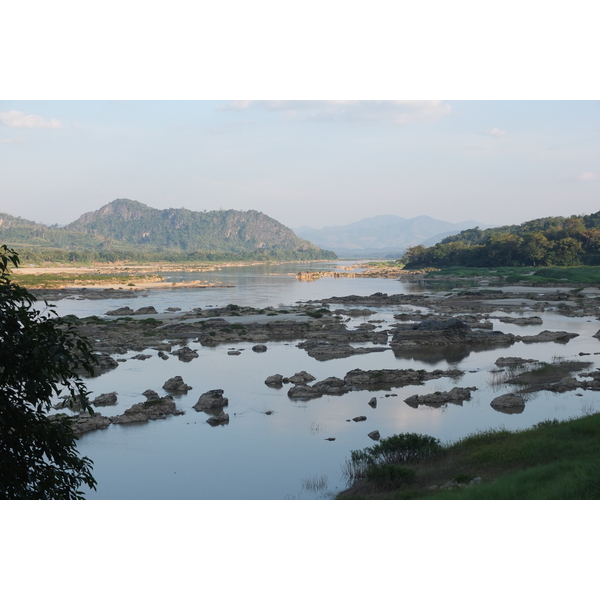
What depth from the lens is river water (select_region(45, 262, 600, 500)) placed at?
12.8 m

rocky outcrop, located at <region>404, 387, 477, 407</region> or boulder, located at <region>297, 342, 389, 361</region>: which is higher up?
boulder, located at <region>297, 342, 389, 361</region>

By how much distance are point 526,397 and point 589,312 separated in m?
25.9

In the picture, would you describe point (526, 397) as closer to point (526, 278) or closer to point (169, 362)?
point (169, 362)

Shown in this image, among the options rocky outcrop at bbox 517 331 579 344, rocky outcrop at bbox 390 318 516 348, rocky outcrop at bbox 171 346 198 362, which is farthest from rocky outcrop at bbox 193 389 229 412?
rocky outcrop at bbox 517 331 579 344

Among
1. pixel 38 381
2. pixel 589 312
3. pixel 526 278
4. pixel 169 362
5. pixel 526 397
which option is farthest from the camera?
pixel 526 278

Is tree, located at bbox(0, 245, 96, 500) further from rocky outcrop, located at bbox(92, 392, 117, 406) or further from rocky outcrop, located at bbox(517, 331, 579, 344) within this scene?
rocky outcrop, located at bbox(517, 331, 579, 344)

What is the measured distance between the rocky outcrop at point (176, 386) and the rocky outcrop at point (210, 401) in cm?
173

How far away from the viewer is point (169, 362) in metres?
26.3

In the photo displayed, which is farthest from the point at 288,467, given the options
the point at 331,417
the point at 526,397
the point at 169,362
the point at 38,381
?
the point at 169,362

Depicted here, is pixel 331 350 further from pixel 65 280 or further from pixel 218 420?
pixel 65 280

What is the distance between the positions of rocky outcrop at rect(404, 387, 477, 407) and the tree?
519 inches

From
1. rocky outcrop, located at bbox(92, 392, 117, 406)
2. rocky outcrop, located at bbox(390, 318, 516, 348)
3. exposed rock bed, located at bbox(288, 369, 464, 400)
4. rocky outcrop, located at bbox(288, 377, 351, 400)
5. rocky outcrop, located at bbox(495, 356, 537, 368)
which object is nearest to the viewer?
rocky outcrop, located at bbox(92, 392, 117, 406)

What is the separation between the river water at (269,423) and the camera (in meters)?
12.8

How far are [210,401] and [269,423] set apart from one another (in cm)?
254
